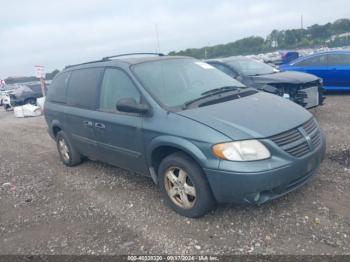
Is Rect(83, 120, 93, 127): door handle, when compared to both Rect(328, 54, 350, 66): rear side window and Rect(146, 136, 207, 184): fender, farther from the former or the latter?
Rect(328, 54, 350, 66): rear side window

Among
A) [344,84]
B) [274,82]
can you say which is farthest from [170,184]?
[344,84]

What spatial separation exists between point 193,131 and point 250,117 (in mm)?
628

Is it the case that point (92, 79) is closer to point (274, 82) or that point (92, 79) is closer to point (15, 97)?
point (274, 82)

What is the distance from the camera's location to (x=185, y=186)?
12.0 ft

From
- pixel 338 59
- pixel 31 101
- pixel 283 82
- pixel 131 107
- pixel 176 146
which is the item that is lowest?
pixel 31 101

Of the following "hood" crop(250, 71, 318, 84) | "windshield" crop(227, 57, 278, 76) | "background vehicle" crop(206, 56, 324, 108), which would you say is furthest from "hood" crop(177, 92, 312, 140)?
"windshield" crop(227, 57, 278, 76)

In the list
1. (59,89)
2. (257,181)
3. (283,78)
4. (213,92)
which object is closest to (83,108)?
(59,89)

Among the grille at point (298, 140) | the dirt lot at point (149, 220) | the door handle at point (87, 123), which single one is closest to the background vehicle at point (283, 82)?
the dirt lot at point (149, 220)

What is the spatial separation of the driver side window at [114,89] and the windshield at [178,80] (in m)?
0.17

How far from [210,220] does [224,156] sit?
87 cm

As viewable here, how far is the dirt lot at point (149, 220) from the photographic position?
10.7ft

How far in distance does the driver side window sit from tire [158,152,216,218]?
2.99 ft

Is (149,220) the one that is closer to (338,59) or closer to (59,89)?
(59,89)

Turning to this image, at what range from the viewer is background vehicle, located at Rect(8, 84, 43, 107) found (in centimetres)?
1923
